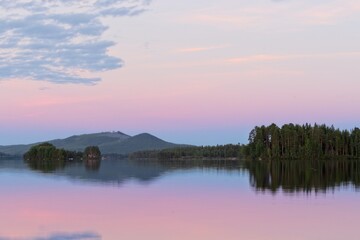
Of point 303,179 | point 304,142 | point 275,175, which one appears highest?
point 304,142

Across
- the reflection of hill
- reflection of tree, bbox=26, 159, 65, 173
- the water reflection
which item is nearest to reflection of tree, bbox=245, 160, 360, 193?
the water reflection

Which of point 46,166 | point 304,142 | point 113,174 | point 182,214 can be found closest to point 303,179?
point 113,174

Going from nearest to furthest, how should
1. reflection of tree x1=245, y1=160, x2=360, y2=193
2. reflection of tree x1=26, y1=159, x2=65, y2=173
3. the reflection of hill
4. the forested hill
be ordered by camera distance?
reflection of tree x1=245, y1=160, x2=360, y2=193 → the reflection of hill → reflection of tree x1=26, y1=159, x2=65, y2=173 → the forested hill

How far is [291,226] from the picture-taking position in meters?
24.1

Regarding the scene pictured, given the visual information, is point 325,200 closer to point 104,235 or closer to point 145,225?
point 145,225

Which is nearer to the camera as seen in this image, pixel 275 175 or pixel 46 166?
pixel 275 175

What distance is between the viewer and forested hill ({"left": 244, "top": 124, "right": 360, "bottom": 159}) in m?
144

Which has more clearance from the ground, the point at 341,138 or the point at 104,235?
the point at 341,138

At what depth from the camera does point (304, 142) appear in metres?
148

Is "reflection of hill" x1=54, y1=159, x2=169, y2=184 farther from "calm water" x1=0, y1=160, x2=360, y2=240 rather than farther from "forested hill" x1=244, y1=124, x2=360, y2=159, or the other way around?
"forested hill" x1=244, y1=124, x2=360, y2=159

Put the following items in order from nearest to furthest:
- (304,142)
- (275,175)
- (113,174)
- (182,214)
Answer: (182,214) → (275,175) → (113,174) → (304,142)

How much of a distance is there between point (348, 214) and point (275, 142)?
120m

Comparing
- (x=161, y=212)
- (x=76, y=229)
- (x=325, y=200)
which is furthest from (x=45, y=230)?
(x=325, y=200)

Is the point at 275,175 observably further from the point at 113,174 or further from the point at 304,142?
the point at 304,142
